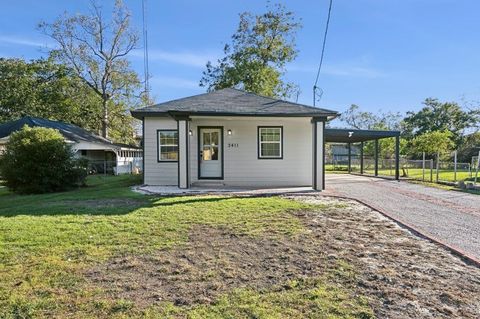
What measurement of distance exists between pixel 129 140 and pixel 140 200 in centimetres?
2748

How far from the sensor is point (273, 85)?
2842 cm

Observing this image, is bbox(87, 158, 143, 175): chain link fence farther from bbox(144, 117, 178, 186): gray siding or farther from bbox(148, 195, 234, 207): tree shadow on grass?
bbox(148, 195, 234, 207): tree shadow on grass

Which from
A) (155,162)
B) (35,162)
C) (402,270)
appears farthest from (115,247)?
(35,162)

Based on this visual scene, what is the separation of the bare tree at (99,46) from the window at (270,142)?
21952 mm

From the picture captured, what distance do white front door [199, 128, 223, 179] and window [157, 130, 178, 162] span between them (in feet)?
3.04

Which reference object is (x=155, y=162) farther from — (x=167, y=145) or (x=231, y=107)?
(x=231, y=107)

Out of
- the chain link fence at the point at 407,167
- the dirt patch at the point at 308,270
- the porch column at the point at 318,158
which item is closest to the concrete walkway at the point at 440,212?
the dirt patch at the point at 308,270

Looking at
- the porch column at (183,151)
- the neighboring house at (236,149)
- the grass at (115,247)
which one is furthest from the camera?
the neighboring house at (236,149)

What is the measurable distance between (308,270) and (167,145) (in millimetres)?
9494

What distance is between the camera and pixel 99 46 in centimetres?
3028

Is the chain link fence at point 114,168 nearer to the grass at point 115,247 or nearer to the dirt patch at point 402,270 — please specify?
the grass at point 115,247

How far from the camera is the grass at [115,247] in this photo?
3.03 m

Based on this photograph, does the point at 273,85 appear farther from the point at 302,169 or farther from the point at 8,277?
the point at 8,277

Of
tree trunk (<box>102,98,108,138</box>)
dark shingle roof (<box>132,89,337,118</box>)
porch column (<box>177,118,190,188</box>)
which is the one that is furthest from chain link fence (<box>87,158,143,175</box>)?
porch column (<box>177,118,190,188</box>)
